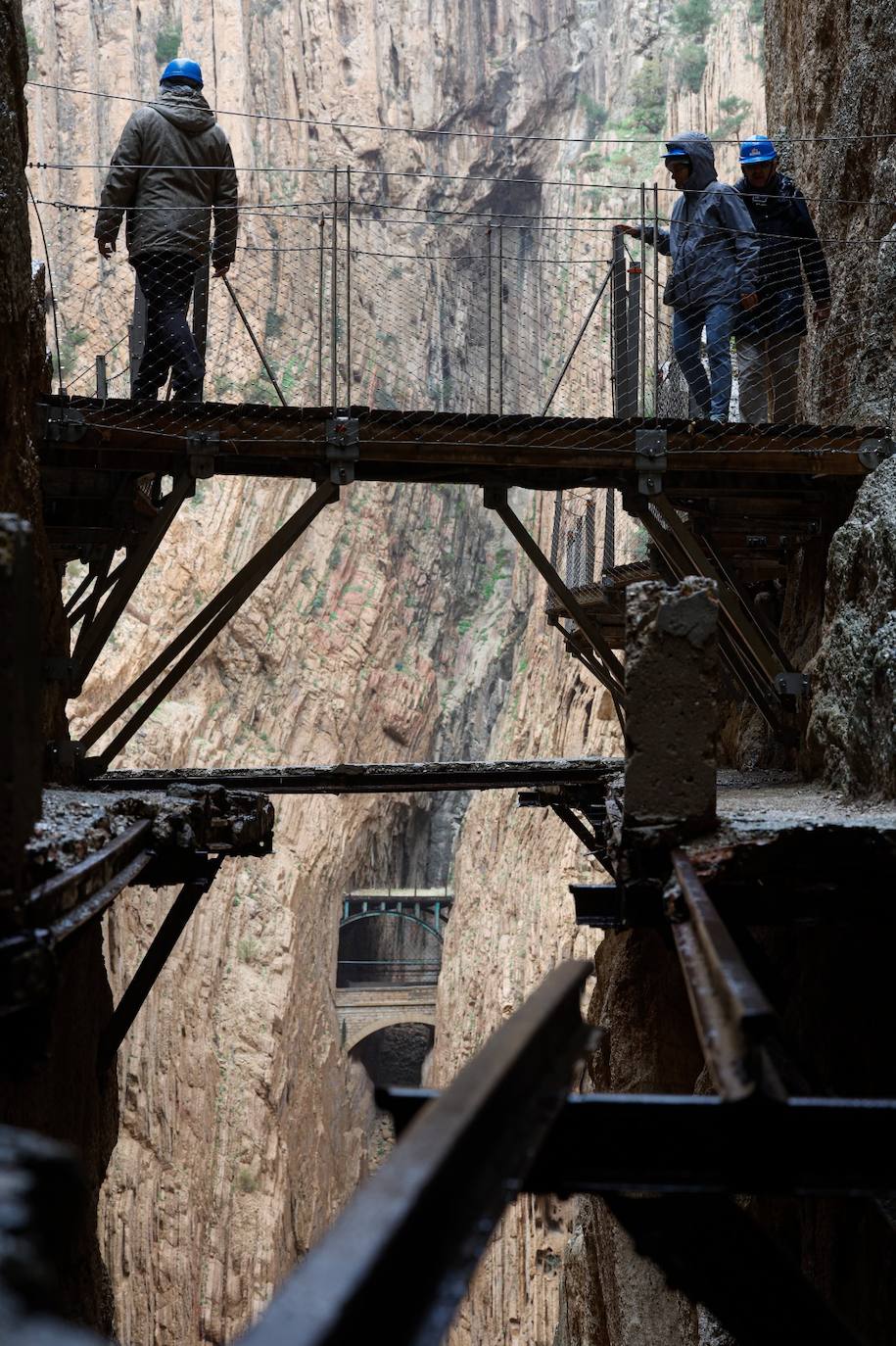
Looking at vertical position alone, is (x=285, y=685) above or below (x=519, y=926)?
above

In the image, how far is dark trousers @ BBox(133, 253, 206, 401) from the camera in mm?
8391

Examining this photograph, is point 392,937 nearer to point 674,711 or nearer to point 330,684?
point 330,684

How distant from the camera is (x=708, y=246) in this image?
887 centimetres

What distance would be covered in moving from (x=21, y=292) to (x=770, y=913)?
15.7 ft

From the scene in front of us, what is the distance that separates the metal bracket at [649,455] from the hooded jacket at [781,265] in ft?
4.67

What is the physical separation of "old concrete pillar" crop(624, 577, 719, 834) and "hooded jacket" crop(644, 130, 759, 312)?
4692 millimetres

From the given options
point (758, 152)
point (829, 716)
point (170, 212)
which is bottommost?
point (829, 716)

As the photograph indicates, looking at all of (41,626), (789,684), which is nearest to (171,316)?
(41,626)

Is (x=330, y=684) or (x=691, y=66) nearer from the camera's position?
(x=330, y=684)

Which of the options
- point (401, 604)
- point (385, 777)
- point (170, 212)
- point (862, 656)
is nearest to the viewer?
point (862, 656)

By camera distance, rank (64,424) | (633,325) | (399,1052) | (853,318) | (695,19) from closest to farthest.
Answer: (64,424) → (853,318) → (633,325) → (399,1052) → (695,19)

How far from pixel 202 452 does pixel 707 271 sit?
343cm

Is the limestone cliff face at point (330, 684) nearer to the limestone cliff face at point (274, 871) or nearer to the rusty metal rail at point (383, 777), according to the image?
the limestone cliff face at point (274, 871)

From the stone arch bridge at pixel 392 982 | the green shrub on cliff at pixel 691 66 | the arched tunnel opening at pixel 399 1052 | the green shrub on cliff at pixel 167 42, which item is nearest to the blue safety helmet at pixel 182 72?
the stone arch bridge at pixel 392 982
